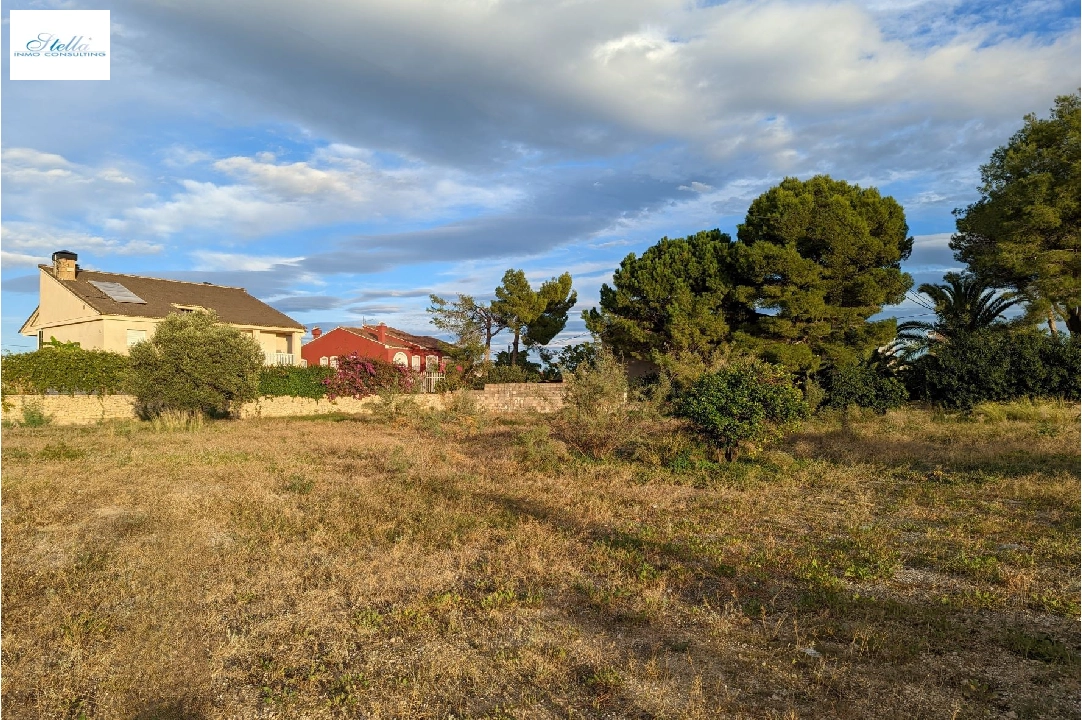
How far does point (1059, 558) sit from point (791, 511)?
2.92 metres

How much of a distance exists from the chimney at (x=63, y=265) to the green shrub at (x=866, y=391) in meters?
34.9

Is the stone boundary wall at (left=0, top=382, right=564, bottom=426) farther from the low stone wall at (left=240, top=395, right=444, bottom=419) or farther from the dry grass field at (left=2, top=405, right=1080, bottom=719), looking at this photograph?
the dry grass field at (left=2, top=405, right=1080, bottom=719)

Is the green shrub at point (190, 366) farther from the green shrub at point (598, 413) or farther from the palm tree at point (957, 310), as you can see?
the palm tree at point (957, 310)

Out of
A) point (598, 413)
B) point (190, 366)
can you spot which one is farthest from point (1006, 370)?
point (190, 366)

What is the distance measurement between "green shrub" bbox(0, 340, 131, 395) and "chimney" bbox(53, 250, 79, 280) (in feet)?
34.2

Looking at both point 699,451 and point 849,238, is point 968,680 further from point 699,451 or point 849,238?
point 849,238

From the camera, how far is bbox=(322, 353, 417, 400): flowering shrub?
2803 cm

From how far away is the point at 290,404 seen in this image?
1047 inches

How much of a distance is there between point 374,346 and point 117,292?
508 inches

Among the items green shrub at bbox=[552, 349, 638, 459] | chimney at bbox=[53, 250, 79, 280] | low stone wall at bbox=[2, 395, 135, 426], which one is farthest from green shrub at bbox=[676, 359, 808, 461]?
chimney at bbox=[53, 250, 79, 280]

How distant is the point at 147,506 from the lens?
352 inches

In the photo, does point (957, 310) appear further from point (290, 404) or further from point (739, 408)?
point (290, 404)

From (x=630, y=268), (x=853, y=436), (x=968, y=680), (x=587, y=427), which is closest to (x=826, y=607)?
(x=968, y=680)

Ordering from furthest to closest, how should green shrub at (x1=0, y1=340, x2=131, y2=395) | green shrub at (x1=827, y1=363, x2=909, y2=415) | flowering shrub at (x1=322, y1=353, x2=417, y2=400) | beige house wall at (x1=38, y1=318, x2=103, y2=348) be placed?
beige house wall at (x1=38, y1=318, x2=103, y2=348) → flowering shrub at (x1=322, y1=353, x2=417, y2=400) → green shrub at (x1=0, y1=340, x2=131, y2=395) → green shrub at (x1=827, y1=363, x2=909, y2=415)
